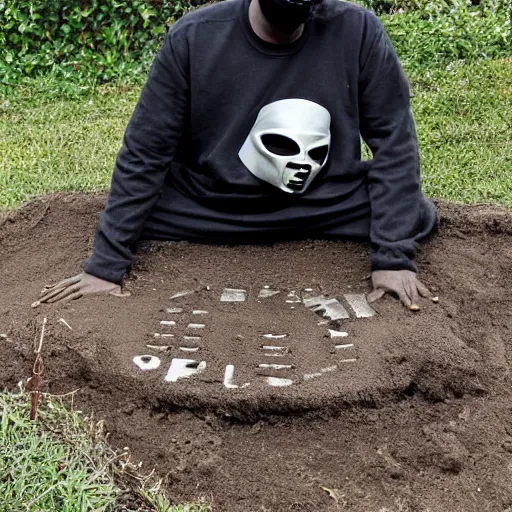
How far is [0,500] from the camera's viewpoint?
263 cm

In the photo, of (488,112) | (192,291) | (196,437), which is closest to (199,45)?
(192,291)

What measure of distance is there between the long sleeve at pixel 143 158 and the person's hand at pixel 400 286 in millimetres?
988

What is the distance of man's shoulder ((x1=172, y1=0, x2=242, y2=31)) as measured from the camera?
3.90 m

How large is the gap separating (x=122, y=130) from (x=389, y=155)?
8.58 ft

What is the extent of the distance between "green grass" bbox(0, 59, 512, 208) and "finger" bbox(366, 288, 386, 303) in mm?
1468

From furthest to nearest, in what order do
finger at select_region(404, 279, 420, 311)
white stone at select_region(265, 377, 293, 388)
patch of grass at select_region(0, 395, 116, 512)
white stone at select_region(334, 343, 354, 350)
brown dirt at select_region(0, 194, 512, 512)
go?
finger at select_region(404, 279, 420, 311)
white stone at select_region(334, 343, 354, 350)
white stone at select_region(265, 377, 293, 388)
brown dirt at select_region(0, 194, 512, 512)
patch of grass at select_region(0, 395, 116, 512)

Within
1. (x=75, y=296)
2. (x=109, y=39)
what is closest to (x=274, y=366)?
(x=75, y=296)

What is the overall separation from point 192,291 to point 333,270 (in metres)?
0.61

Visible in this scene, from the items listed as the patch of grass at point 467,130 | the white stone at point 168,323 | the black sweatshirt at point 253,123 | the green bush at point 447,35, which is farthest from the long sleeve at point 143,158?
the green bush at point 447,35

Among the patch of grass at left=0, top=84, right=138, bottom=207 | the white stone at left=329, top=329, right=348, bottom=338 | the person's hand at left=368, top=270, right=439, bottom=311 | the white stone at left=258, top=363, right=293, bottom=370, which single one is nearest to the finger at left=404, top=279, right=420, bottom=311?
the person's hand at left=368, top=270, right=439, bottom=311

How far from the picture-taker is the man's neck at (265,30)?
3.86 metres

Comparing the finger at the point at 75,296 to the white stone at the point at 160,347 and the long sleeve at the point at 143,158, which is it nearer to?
the long sleeve at the point at 143,158

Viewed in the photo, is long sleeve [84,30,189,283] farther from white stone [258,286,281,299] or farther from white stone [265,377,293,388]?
white stone [265,377,293,388]

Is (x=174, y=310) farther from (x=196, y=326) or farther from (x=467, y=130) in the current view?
(x=467, y=130)
